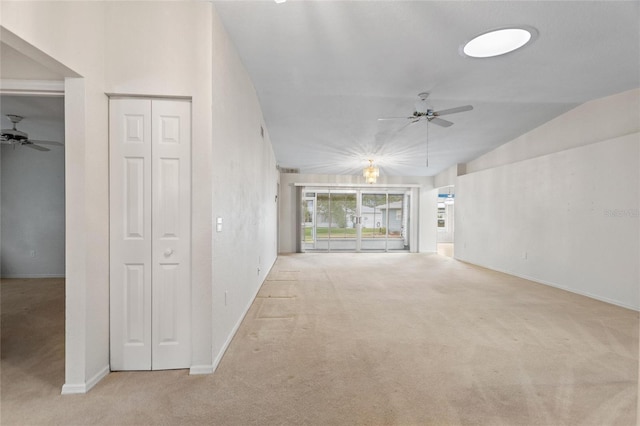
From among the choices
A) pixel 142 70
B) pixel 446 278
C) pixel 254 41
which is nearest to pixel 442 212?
pixel 446 278

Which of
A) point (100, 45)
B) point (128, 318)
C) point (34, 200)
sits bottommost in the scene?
point (128, 318)

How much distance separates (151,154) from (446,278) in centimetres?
546

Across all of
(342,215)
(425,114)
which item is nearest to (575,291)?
(425,114)

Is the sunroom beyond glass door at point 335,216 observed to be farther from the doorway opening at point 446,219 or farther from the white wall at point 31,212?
the white wall at point 31,212

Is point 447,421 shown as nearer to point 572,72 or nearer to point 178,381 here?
point 178,381

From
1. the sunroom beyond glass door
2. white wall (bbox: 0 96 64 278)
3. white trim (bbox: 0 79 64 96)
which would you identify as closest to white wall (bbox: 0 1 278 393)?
white trim (bbox: 0 79 64 96)

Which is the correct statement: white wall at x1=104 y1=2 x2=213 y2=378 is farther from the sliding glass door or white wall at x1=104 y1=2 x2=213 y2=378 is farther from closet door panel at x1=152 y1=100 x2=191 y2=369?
the sliding glass door

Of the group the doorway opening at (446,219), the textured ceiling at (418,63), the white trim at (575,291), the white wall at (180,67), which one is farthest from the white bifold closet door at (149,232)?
the doorway opening at (446,219)

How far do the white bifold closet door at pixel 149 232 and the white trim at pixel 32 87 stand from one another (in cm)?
33

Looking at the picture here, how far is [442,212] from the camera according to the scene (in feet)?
46.1

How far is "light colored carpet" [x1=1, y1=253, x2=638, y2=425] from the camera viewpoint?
5.78 ft

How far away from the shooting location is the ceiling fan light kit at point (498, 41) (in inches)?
109

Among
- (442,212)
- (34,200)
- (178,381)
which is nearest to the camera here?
(178,381)

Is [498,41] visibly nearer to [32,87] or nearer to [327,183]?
[32,87]
